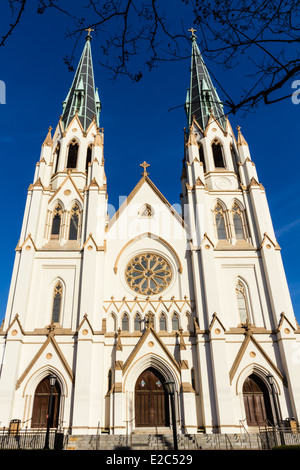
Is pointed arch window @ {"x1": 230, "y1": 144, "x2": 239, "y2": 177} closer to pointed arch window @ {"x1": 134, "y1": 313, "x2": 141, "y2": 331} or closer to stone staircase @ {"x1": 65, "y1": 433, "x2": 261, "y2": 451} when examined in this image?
pointed arch window @ {"x1": 134, "y1": 313, "x2": 141, "y2": 331}

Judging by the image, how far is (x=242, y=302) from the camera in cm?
2150

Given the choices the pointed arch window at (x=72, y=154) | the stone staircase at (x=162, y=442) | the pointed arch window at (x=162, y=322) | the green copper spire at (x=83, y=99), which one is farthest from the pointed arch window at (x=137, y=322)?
the green copper spire at (x=83, y=99)

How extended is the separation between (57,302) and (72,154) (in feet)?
41.0

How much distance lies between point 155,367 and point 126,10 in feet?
59.0

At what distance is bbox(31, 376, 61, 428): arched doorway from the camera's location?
1802 centimetres

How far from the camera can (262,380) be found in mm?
19188

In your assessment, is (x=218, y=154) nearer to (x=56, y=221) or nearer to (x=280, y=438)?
(x=56, y=221)

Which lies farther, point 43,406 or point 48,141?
point 48,141

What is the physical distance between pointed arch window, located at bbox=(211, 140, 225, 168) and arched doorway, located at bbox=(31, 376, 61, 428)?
1908 cm

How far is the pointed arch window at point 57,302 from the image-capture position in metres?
20.8

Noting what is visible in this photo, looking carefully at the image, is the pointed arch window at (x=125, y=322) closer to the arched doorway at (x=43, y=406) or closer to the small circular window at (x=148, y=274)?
the small circular window at (x=148, y=274)

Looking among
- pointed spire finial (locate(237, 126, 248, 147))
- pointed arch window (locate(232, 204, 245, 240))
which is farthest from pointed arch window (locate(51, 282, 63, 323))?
pointed spire finial (locate(237, 126, 248, 147))

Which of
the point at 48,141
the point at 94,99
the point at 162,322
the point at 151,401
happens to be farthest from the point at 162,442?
the point at 94,99

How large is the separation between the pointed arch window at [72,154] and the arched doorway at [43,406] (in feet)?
51.1
